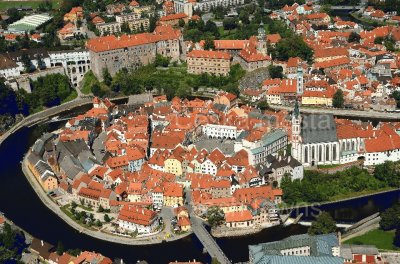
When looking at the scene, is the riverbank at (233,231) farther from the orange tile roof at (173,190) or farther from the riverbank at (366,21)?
the riverbank at (366,21)

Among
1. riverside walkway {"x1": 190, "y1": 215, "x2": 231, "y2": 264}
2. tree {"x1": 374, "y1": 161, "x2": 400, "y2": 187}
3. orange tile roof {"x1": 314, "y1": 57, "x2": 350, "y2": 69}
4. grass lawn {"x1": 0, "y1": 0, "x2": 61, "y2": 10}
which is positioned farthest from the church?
grass lawn {"x1": 0, "y1": 0, "x2": 61, "y2": 10}

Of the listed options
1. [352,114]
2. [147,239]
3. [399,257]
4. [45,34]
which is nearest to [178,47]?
[45,34]

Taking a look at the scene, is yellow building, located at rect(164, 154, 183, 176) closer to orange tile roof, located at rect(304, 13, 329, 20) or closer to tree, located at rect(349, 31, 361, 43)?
tree, located at rect(349, 31, 361, 43)

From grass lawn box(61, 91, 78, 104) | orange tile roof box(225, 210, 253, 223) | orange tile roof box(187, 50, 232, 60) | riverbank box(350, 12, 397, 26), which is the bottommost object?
orange tile roof box(225, 210, 253, 223)

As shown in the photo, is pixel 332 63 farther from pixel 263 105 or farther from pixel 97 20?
pixel 97 20

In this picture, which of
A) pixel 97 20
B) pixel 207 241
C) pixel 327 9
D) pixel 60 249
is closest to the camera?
pixel 60 249

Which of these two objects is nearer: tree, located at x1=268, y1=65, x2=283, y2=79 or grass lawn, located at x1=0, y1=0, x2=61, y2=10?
tree, located at x1=268, y1=65, x2=283, y2=79

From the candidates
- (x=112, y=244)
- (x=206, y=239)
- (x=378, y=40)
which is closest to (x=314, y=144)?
(x=206, y=239)
